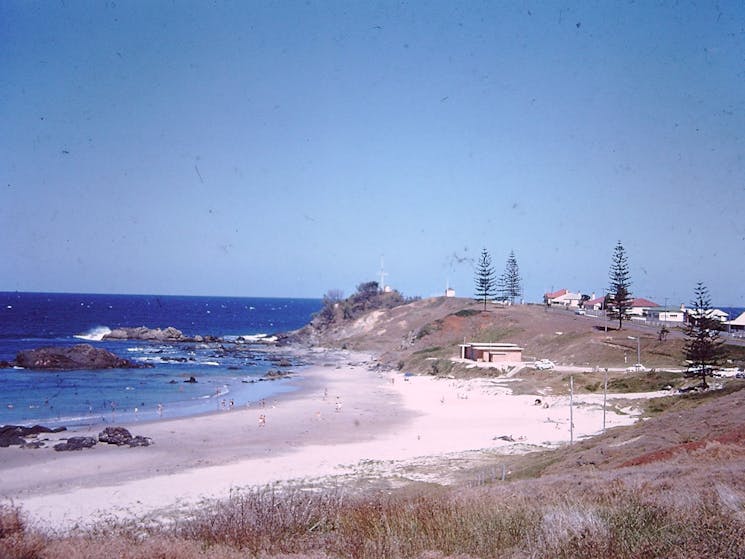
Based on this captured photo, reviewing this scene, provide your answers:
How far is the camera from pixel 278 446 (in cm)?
2955

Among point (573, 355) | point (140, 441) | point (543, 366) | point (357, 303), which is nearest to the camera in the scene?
point (140, 441)

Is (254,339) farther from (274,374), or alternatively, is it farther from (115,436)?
(115,436)

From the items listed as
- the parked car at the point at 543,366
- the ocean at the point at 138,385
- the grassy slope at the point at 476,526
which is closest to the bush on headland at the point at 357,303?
the ocean at the point at 138,385

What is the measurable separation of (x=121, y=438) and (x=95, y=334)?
82.7 m

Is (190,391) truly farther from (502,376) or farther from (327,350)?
(327,350)

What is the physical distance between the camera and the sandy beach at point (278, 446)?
68.5 feet

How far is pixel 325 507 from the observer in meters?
8.98

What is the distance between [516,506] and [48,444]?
26.8 m

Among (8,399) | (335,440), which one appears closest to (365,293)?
(8,399)

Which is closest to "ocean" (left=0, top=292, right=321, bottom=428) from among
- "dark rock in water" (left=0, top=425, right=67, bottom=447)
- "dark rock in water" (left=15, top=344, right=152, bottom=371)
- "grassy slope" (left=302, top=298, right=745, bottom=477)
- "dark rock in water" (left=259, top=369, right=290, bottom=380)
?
"dark rock in water" (left=259, top=369, right=290, bottom=380)

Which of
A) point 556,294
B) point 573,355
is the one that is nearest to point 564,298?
point 556,294

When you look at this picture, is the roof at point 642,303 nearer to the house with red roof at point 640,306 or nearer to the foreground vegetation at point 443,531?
the house with red roof at point 640,306

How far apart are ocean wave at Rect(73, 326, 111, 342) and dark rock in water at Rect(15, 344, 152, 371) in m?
31.9

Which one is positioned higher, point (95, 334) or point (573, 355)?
point (573, 355)
